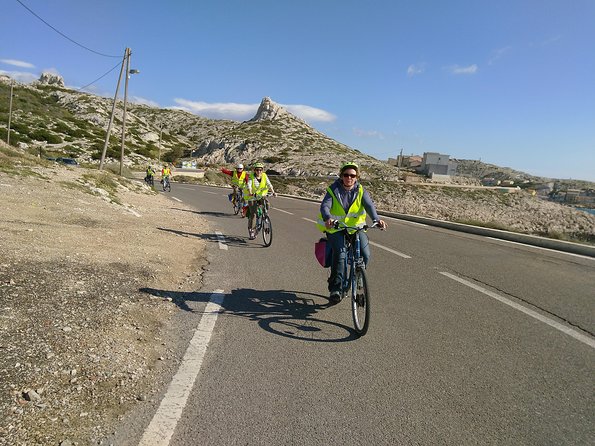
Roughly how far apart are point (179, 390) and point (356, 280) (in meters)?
2.41

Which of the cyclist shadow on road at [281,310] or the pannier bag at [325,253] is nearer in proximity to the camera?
the cyclist shadow on road at [281,310]

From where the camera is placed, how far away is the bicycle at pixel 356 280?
454 cm

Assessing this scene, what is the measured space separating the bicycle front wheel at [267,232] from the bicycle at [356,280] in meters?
4.82

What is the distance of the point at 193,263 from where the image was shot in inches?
297

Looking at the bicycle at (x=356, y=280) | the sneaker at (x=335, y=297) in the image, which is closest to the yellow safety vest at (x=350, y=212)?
the bicycle at (x=356, y=280)

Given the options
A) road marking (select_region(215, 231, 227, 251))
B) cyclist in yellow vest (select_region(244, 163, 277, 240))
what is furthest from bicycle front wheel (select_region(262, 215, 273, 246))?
road marking (select_region(215, 231, 227, 251))

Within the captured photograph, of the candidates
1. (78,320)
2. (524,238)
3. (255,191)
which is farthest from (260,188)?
(524,238)

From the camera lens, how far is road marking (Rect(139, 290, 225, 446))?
2596mm

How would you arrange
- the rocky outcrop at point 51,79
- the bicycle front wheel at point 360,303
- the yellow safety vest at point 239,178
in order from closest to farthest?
1. the bicycle front wheel at point 360,303
2. the yellow safety vest at point 239,178
3. the rocky outcrop at point 51,79

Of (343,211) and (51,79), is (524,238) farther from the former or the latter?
(51,79)

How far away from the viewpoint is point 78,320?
13.4 ft

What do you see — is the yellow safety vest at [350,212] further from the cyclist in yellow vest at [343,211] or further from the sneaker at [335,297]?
the sneaker at [335,297]

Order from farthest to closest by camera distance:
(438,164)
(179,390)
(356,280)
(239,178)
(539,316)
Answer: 1. (438,164)
2. (239,178)
3. (539,316)
4. (356,280)
5. (179,390)

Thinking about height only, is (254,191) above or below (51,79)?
below
